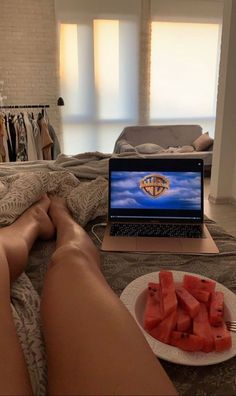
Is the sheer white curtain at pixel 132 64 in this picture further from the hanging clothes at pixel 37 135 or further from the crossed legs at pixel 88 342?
the crossed legs at pixel 88 342

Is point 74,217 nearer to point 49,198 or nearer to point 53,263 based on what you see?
point 49,198

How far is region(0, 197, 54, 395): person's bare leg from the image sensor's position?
540 millimetres

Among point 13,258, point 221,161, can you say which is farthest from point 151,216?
point 221,161

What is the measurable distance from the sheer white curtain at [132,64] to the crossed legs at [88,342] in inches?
162

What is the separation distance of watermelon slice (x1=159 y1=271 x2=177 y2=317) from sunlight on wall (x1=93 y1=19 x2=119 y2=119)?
4.22 metres

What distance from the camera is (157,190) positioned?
127 cm

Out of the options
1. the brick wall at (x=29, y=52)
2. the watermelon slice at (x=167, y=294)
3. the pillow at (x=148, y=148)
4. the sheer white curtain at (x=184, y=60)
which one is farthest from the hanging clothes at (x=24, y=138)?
the watermelon slice at (x=167, y=294)

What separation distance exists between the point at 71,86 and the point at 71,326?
4360 millimetres

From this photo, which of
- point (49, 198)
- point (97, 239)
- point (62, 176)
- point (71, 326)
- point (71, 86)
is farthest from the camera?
point (71, 86)

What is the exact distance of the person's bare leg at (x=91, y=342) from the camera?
509mm

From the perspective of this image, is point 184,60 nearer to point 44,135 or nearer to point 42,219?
point 44,135

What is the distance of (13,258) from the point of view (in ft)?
2.93

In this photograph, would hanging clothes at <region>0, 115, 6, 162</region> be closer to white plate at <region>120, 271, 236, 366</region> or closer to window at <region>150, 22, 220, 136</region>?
window at <region>150, 22, 220, 136</region>

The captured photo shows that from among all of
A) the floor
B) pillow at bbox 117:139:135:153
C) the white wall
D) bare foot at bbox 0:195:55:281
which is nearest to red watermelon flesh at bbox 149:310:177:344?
bare foot at bbox 0:195:55:281
